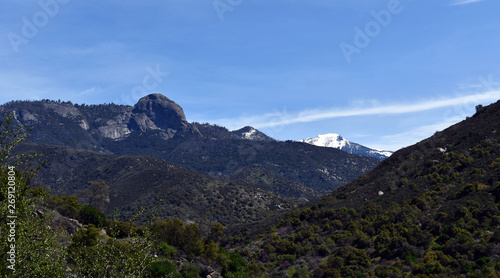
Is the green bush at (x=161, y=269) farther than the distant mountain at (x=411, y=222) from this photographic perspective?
No

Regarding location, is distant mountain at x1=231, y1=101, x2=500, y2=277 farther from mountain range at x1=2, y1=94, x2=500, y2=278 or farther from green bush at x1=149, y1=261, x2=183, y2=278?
green bush at x1=149, y1=261, x2=183, y2=278

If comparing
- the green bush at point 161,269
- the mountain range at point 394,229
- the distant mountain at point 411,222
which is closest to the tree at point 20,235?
the mountain range at point 394,229

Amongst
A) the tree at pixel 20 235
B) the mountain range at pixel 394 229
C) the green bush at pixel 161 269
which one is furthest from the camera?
the mountain range at pixel 394 229

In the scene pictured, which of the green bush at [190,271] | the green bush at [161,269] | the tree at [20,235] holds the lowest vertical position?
the green bush at [190,271]

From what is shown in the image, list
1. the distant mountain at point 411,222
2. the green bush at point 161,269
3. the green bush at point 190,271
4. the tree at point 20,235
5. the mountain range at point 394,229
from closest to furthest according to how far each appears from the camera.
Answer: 1. the tree at point 20,235
2. the green bush at point 161,269
3. the green bush at point 190,271
4. the mountain range at point 394,229
5. the distant mountain at point 411,222

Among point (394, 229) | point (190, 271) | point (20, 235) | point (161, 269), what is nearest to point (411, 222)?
point (394, 229)

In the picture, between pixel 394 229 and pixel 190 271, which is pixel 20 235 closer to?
pixel 190 271

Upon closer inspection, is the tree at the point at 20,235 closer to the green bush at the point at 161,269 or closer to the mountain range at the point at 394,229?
the mountain range at the point at 394,229

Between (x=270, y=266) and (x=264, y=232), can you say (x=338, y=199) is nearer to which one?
(x=264, y=232)

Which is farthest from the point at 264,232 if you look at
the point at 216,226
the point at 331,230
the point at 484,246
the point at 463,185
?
the point at 484,246

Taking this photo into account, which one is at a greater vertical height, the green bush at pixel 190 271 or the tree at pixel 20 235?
the tree at pixel 20 235

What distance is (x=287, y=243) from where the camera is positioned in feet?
237

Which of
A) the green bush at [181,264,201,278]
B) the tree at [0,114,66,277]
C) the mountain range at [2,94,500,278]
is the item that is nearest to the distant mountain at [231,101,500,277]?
the mountain range at [2,94,500,278]

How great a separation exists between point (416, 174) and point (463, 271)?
3654 centimetres
